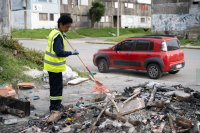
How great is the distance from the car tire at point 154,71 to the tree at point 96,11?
35.8m

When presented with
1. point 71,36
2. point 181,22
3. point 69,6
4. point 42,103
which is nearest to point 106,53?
point 42,103

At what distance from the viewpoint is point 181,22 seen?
26844 millimetres

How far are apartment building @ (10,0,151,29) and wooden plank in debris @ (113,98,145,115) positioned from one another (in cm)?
3576

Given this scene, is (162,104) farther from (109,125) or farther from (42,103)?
(42,103)

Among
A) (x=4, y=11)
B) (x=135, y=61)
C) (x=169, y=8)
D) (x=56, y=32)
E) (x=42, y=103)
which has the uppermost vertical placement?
(x=169, y=8)

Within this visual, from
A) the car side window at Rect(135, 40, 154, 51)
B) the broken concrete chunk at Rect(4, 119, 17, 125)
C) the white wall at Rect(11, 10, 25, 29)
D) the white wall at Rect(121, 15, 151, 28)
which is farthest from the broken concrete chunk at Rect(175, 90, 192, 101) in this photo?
the white wall at Rect(121, 15, 151, 28)

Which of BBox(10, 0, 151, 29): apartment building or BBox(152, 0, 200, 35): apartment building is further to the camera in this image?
A: BBox(10, 0, 151, 29): apartment building

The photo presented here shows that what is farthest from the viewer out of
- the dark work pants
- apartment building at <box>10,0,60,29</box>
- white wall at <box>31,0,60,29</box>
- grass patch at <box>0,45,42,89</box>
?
white wall at <box>31,0,60,29</box>

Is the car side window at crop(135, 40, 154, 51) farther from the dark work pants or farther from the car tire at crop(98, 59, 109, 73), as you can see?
the dark work pants

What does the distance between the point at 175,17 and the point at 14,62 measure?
2241 centimetres

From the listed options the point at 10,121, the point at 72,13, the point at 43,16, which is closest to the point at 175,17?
the point at 43,16

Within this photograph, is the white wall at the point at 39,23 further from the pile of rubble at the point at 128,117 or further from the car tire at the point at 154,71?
the pile of rubble at the point at 128,117

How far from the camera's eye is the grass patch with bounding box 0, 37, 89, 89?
26.2 ft

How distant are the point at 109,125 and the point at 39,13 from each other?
125 ft
